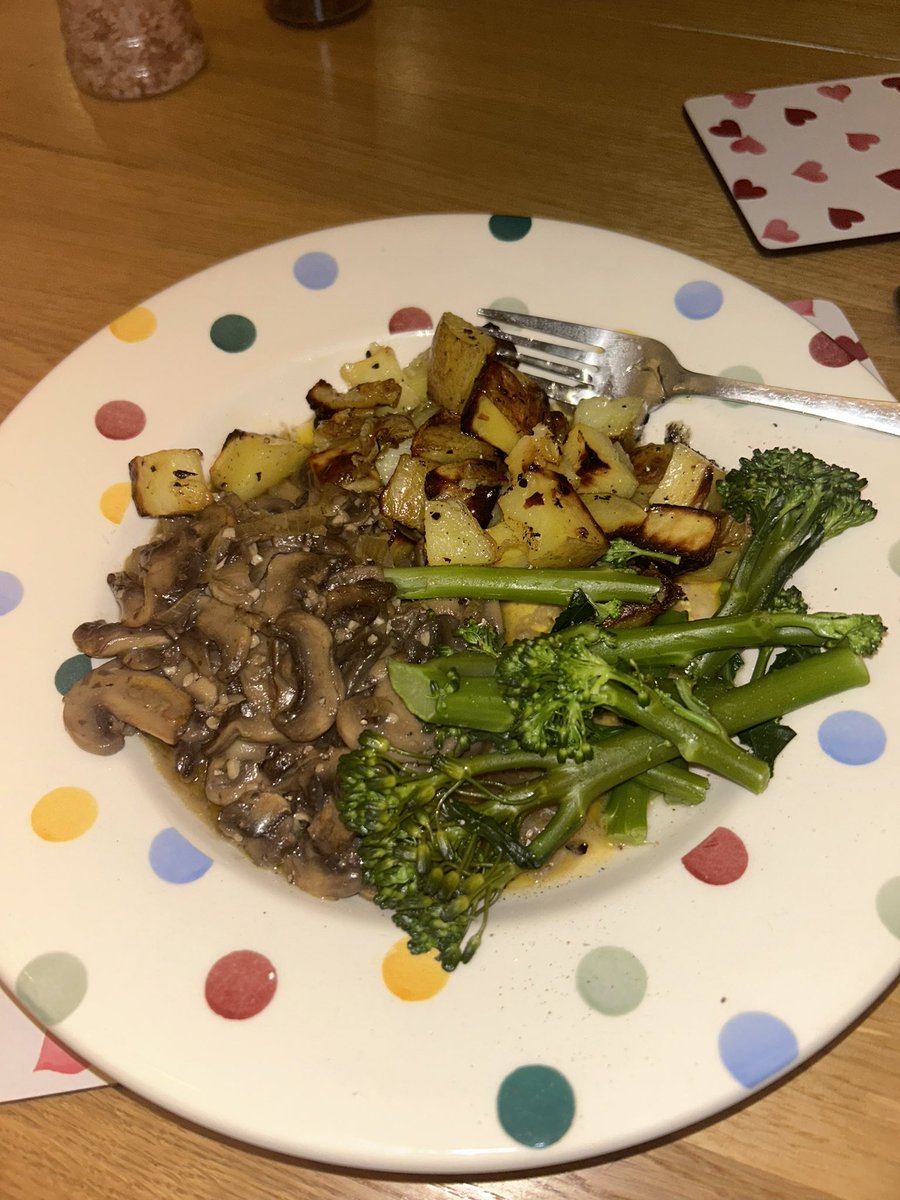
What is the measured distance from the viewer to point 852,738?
1779mm

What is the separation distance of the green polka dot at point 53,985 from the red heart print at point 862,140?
3.15 meters

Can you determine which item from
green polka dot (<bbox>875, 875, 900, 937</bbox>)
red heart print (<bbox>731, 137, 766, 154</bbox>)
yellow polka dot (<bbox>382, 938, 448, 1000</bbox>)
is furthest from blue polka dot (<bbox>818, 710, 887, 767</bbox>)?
red heart print (<bbox>731, 137, 766, 154</bbox>)

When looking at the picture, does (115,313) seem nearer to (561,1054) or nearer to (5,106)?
(5,106)

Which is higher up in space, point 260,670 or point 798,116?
point 798,116

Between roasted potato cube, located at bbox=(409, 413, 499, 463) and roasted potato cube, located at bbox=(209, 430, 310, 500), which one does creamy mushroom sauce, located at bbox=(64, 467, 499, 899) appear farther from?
roasted potato cube, located at bbox=(409, 413, 499, 463)

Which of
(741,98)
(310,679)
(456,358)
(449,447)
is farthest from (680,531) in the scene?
(741,98)

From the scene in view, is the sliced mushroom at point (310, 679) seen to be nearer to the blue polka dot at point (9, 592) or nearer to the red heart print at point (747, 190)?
the blue polka dot at point (9, 592)

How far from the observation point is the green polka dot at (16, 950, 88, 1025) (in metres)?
1.51

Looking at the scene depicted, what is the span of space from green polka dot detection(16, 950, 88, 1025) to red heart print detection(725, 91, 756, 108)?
3209 millimetres

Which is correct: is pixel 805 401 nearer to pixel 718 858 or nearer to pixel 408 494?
pixel 408 494

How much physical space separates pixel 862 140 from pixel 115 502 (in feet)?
8.41

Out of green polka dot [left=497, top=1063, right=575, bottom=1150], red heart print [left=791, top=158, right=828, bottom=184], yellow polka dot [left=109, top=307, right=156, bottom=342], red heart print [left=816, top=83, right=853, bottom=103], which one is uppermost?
red heart print [left=816, top=83, right=853, bottom=103]

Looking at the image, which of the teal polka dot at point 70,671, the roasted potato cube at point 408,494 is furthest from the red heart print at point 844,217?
the teal polka dot at point 70,671

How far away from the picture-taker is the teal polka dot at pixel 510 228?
8.54 feet
